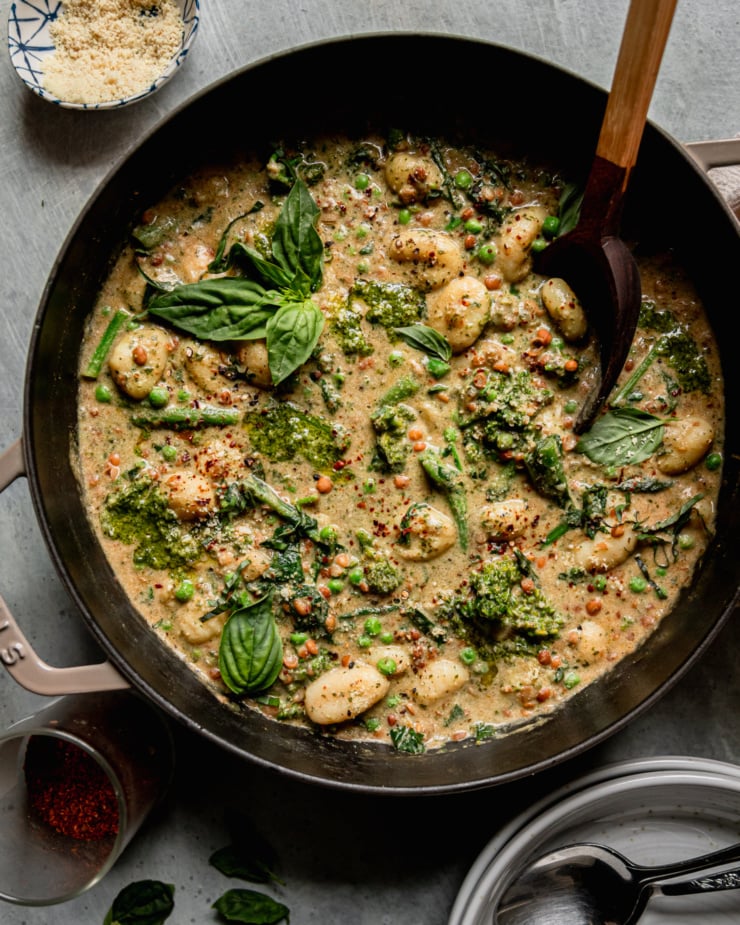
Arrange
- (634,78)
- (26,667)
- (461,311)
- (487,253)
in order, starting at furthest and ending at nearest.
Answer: (487,253) → (461,311) → (26,667) → (634,78)

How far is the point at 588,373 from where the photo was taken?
10.6 feet

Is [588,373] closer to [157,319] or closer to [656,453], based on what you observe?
[656,453]

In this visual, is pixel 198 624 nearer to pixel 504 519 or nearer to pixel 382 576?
pixel 382 576

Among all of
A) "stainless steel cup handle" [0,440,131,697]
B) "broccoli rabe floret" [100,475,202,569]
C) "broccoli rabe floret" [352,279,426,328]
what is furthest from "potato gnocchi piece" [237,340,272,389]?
"stainless steel cup handle" [0,440,131,697]

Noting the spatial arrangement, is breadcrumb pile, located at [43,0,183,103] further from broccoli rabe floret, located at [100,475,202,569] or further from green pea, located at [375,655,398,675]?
green pea, located at [375,655,398,675]

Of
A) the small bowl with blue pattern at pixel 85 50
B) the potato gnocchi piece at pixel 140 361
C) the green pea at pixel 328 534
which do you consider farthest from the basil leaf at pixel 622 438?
the small bowl with blue pattern at pixel 85 50

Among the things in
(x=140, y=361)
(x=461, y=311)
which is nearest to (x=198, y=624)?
(x=140, y=361)

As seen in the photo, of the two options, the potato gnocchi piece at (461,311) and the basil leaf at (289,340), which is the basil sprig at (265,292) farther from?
the potato gnocchi piece at (461,311)

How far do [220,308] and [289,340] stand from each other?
29 centimetres

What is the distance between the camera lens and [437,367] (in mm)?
3145

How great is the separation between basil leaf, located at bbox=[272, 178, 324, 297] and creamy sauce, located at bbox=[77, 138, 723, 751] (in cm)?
11

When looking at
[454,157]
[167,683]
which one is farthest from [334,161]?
[167,683]

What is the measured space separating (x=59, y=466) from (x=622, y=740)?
2295 millimetres

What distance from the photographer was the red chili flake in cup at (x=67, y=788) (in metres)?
3.27
